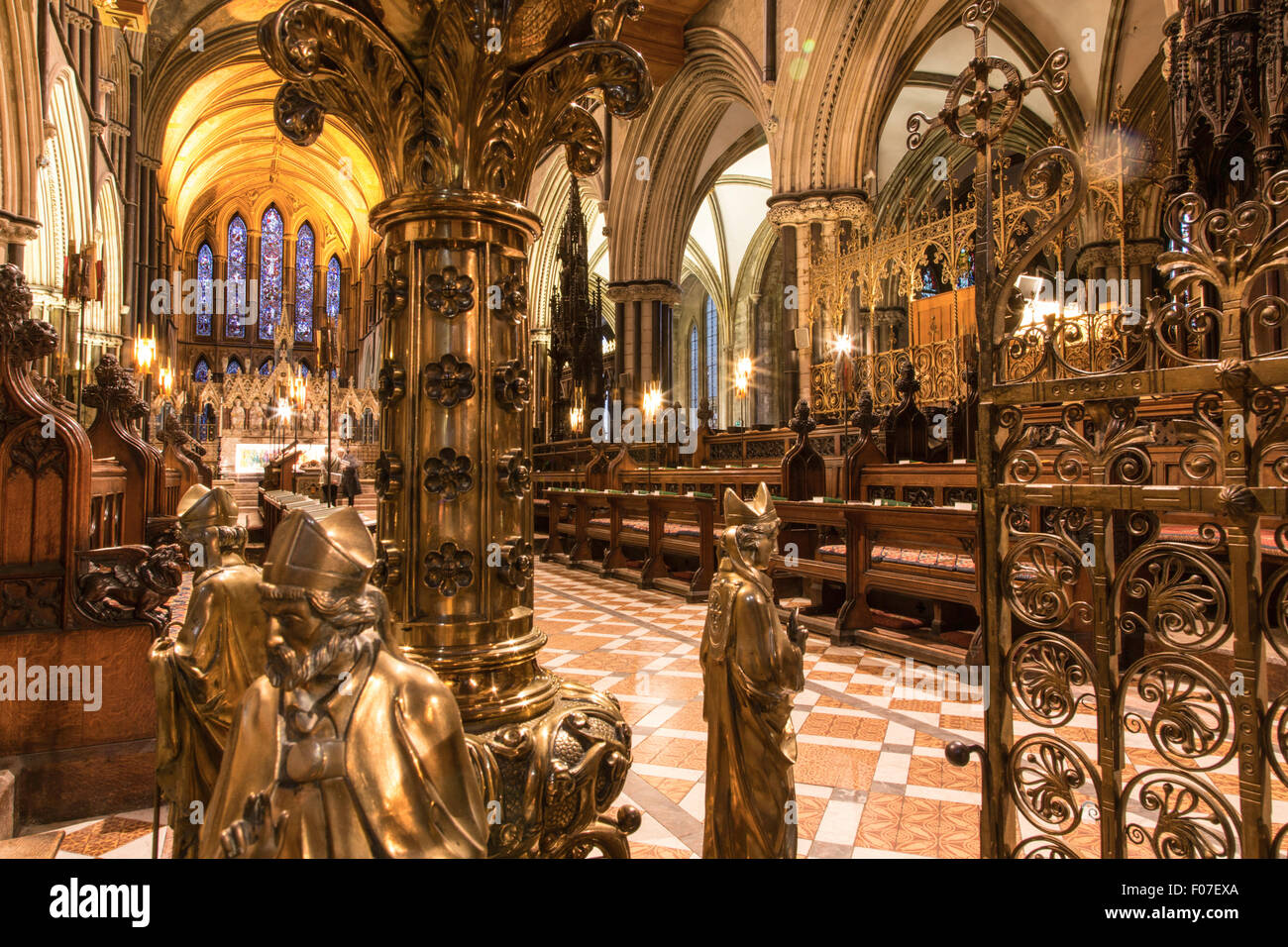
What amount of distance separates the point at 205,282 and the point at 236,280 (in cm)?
101

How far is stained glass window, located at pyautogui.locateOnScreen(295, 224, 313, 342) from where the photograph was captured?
28531 mm

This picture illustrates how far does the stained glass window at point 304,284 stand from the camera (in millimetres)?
28531

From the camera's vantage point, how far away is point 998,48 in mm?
12391

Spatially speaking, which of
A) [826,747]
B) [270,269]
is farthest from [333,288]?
[826,747]

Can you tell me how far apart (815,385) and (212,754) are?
27.5 ft

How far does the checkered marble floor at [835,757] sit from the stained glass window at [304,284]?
27.8 metres

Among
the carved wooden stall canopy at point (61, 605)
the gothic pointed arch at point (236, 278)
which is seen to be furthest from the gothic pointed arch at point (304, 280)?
the carved wooden stall canopy at point (61, 605)

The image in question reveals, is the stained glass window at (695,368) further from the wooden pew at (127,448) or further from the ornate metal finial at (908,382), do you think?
the wooden pew at (127,448)

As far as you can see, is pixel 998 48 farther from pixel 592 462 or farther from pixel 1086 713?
pixel 1086 713

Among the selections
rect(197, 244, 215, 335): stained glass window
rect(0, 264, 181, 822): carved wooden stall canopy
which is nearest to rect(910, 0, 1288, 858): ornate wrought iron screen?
rect(0, 264, 181, 822): carved wooden stall canopy

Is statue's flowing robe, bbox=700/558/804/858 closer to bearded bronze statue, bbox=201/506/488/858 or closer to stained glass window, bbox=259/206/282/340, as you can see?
bearded bronze statue, bbox=201/506/488/858

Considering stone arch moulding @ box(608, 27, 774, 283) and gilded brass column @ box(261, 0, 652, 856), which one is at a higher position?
stone arch moulding @ box(608, 27, 774, 283)

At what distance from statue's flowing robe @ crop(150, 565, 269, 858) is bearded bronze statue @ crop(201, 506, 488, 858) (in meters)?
0.51

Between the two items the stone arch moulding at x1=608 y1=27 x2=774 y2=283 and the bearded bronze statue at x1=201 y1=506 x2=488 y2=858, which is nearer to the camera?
the bearded bronze statue at x1=201 y1=506 x2=488 y2=858
